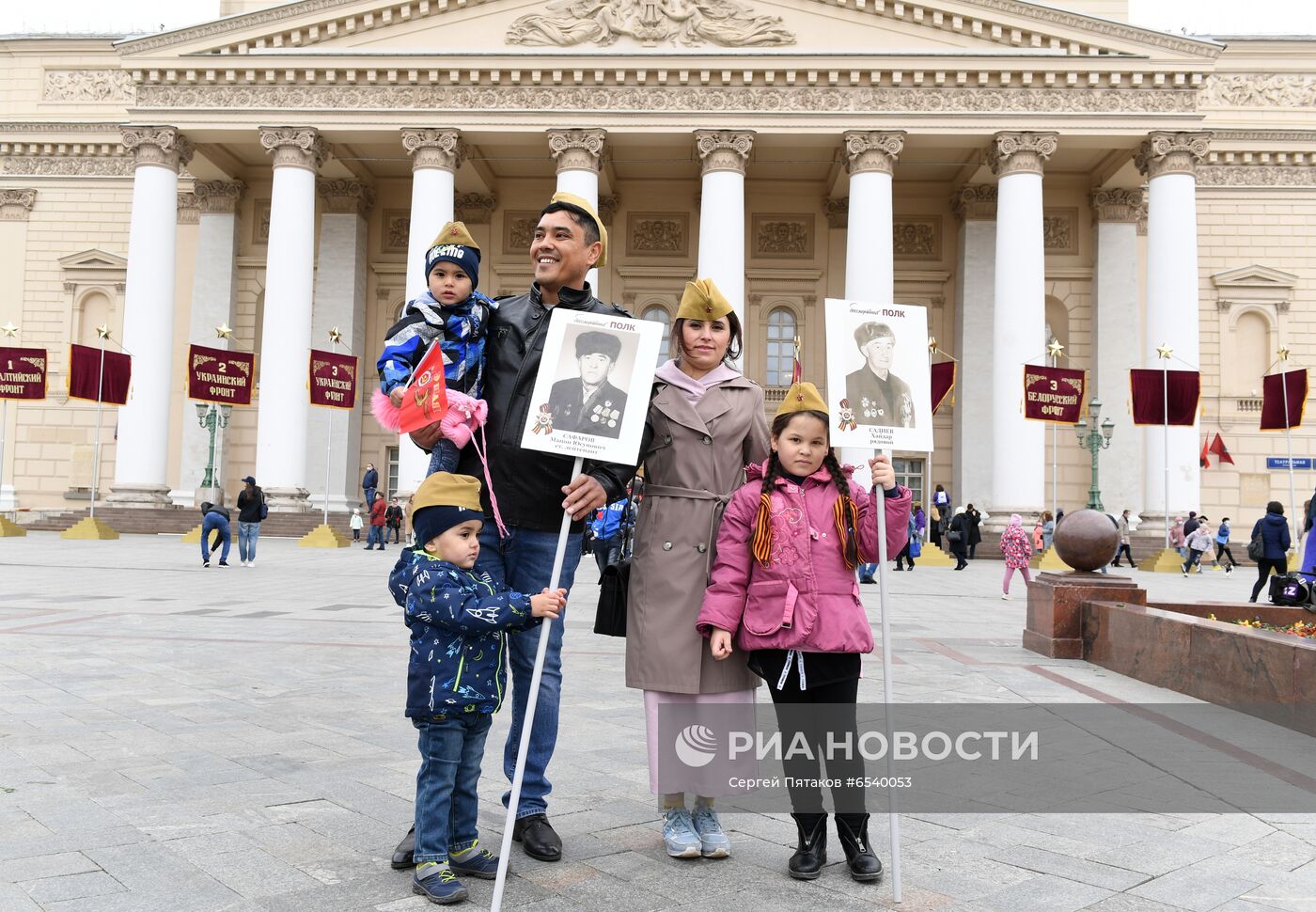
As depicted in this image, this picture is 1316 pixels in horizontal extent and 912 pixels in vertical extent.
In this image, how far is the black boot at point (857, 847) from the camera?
3.61 m

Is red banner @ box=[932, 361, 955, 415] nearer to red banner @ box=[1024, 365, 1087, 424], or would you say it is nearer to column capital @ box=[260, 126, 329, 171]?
red banner @ box=[1024, 365, 1087, 424]

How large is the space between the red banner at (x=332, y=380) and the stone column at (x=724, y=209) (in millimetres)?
9803

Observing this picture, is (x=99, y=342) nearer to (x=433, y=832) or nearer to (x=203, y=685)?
(x=203, y=685)

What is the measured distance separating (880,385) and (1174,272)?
88.9 feet

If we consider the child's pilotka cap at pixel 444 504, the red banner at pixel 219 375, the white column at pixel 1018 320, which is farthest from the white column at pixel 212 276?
the child's pilotka cap at pixel 444 504

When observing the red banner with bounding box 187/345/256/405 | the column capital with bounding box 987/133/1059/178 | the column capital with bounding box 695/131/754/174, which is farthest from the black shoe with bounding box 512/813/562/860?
the column capital with bounding box 987/133/1059/178

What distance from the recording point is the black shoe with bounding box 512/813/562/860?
3709 mm

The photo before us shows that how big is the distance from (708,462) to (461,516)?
1.09 m

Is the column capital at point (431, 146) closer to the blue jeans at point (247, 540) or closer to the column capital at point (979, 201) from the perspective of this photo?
the blue jeans at point (247, 540)

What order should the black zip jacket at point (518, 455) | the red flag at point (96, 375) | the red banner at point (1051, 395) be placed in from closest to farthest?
the black zip jacket at point (518, 455), the red banner at point (1051, 395), the red flag at point (96, 375)

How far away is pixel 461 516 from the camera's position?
3.50m

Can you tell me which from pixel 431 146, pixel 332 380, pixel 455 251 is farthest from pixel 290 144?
pixel 455 251

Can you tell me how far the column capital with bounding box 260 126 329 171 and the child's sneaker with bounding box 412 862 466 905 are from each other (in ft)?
93.8

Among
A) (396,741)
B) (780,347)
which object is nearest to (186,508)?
(780,347)
